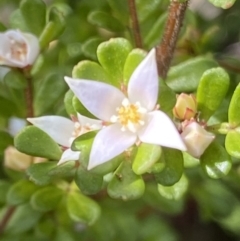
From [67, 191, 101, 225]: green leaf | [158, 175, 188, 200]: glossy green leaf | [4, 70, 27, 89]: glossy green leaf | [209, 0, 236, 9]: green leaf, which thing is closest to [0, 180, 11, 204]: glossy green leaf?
[67, 191, 101, 225]: green leaf

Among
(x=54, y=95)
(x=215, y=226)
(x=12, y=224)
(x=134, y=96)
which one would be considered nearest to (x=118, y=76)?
(x=134, y=96)

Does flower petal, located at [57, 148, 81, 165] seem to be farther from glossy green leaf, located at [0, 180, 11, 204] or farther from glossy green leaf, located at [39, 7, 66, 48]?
glossy green leaf, located at [0, 180, 11, 204]

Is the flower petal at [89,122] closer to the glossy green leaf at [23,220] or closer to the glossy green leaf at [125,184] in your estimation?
the glossy green leaf at [125,184]

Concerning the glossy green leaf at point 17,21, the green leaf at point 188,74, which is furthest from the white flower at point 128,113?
the glossy green leaf at point 17,21

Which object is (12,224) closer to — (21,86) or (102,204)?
(102,204)

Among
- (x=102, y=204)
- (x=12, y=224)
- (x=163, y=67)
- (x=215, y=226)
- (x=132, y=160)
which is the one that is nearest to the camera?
(x=132, y=160)

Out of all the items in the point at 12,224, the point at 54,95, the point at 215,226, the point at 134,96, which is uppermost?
the point at 134,96

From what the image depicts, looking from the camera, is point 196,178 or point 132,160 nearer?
point 132,160
